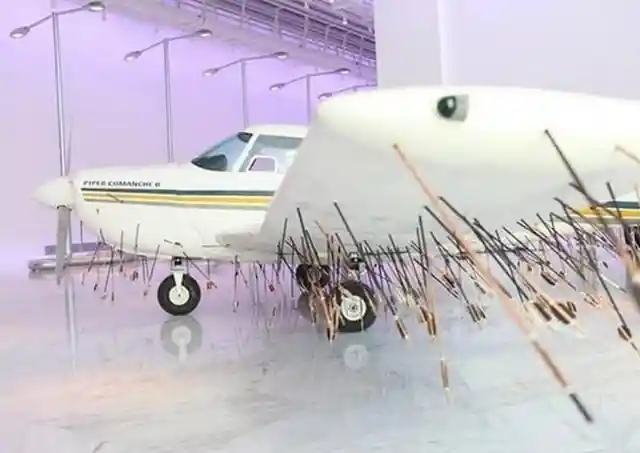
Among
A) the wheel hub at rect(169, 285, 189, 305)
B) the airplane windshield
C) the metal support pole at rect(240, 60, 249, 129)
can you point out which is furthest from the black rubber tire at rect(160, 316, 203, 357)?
the metal support pole at rect(240, 60, 249, 129)

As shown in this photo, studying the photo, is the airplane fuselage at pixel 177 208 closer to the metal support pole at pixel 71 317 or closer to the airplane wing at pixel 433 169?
the metal support pole at pixel 71 317

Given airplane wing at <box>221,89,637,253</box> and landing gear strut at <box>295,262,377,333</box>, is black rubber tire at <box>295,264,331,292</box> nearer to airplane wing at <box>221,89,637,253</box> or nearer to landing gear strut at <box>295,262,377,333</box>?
landing gear strut at <box>295,262,377,333</box>

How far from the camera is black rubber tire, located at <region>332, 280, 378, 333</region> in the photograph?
13.0 ft

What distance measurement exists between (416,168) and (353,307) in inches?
81.2

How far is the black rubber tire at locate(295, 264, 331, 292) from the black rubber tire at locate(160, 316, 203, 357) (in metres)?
0.73

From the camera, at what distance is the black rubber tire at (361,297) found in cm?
395

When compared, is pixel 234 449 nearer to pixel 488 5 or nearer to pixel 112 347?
pixel 112 347

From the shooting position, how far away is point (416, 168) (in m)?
2.01

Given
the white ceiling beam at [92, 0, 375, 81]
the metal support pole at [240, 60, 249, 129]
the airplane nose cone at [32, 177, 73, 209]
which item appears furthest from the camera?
the metal support pole at [240, 60, 249, 129]

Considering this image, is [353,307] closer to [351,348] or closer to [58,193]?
[351,348]

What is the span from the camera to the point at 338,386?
2.71 m

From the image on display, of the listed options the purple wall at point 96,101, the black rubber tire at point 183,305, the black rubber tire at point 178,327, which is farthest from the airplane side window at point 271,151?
the purple wall at point 96,101

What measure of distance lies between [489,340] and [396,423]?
4.88ft

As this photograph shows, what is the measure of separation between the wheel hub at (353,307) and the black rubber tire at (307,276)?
0.87 feet
